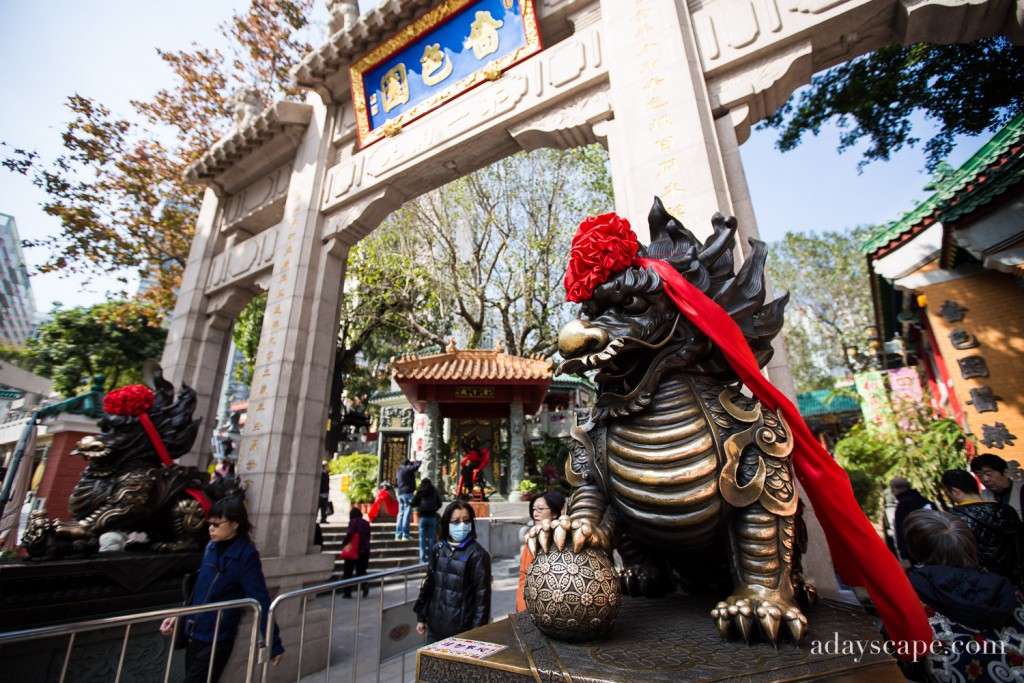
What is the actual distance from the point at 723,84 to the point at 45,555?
5.77 metres

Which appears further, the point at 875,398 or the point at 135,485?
the point at 875,398

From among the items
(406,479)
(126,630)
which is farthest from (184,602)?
(406,479)

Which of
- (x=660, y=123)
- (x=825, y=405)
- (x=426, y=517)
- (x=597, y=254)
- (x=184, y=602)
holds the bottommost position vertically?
(x=184, y=602)

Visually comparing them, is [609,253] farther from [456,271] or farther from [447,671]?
[456,271]

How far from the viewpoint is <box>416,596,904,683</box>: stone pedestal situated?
0.96 metres

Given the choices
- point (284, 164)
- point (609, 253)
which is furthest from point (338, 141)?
point (609, 253)

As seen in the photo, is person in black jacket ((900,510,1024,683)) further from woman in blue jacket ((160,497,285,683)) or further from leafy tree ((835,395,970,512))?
leafy tree ((835,395,970,512))

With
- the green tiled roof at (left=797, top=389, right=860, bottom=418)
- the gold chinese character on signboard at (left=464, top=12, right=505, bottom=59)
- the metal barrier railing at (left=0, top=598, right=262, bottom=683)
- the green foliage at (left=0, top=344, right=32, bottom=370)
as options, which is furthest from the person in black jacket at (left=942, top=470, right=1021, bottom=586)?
the green foliage at (left=0, top=344, right=32, bottom=370)

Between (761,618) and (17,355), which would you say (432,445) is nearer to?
(761,618)

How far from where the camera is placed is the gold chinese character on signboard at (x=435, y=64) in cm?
474

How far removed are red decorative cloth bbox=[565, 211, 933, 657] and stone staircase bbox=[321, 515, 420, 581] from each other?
7.39 meters

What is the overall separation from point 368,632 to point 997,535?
17.3 ft

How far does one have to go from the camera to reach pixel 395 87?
512 cm

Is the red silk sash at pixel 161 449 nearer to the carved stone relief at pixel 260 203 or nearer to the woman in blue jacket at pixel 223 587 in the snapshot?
the woman in blue jacket at pixel 223 587
